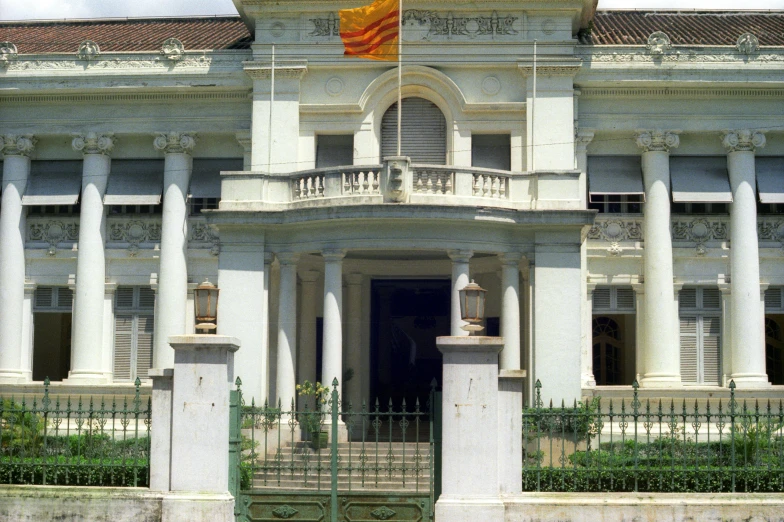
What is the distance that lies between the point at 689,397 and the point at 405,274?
25.6 ft

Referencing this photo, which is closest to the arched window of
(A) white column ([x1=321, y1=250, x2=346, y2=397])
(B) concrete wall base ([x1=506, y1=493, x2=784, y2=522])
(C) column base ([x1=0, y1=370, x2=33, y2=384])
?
(A) white column ([x1=321, y1=250, x2=346, y2=397])

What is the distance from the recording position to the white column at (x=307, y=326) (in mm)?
32312

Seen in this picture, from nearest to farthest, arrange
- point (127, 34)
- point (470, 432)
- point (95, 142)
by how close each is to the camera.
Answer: point (470, 432), point (95, 142), point (127, 34)

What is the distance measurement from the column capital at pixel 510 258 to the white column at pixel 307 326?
5443 millimetres

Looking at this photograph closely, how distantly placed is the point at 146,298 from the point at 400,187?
9639 mm

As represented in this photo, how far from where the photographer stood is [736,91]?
108 ft

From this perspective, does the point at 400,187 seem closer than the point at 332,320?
Yes

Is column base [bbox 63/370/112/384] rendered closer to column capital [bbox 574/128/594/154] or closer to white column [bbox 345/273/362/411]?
white column [bbox 345/273/362/411]

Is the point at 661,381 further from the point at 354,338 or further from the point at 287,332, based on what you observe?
the point at 287,332

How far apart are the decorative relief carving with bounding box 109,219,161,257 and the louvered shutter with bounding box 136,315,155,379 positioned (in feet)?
6.39

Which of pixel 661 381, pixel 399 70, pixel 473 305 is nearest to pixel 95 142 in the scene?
pixel 399 70

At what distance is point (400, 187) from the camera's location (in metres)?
28.1

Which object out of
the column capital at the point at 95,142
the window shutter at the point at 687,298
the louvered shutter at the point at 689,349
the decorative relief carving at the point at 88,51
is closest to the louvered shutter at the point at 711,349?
the louvered shutter at the point at 689,349

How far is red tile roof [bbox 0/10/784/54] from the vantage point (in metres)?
34.8
